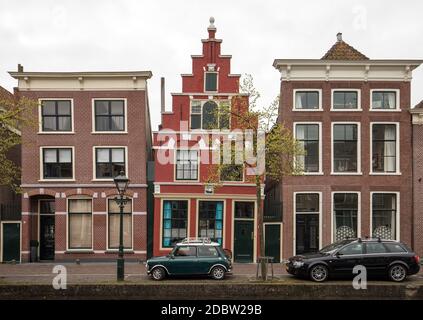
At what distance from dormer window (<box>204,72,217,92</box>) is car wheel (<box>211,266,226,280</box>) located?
10.4 m

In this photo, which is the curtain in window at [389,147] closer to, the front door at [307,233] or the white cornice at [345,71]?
the white cornice at [345,71]

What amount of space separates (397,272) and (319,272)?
10.2 feet

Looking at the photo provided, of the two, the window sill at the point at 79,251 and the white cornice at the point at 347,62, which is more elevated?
the white cornice at the point at 347,62

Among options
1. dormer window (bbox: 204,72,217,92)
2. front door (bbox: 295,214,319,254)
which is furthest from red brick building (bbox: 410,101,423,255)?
dormer window (bbox: 204,72,217,92)

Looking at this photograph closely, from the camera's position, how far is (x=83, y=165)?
1040 inches

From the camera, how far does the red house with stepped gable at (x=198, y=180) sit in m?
26.0

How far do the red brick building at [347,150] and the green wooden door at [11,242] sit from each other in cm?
1429

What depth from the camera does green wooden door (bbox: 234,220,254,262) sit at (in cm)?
2600

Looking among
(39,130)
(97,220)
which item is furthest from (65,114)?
(97,220)

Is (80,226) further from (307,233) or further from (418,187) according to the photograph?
(418,187)
